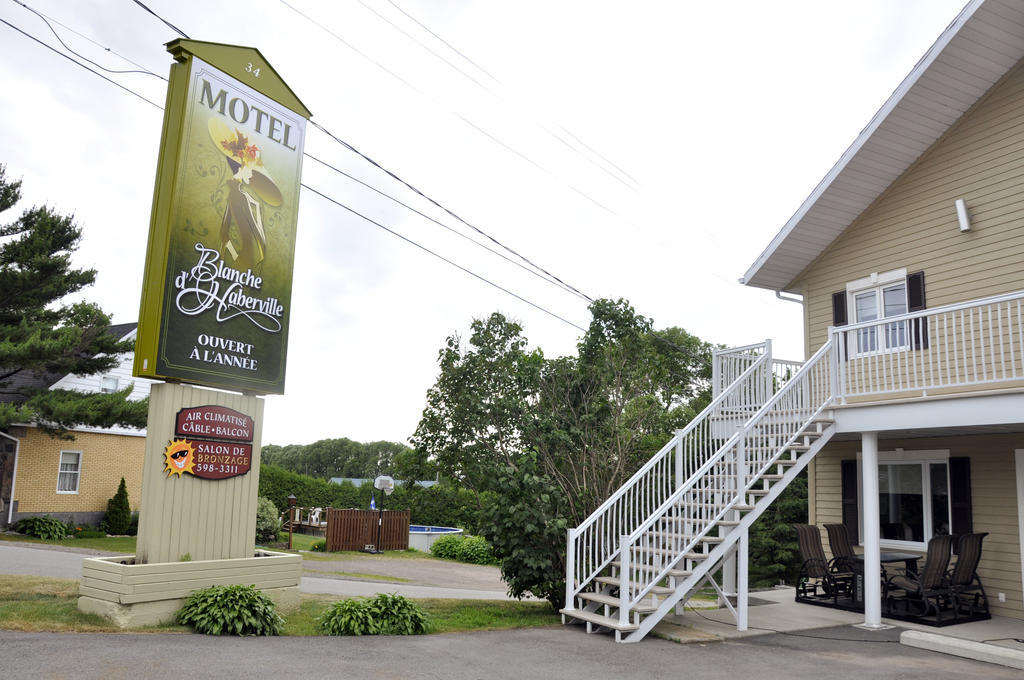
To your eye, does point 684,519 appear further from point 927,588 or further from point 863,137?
point 863,137

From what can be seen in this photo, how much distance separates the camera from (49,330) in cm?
1884

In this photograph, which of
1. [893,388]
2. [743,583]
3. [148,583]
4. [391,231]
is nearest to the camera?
[148,583]

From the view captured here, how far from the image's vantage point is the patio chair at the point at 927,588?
9.27 meters

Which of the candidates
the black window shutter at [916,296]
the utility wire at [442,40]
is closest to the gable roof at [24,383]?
the utility wire at [442,40]

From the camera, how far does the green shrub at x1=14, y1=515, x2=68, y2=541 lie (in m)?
19.6

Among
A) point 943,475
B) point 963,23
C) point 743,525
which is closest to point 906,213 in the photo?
point 963,23

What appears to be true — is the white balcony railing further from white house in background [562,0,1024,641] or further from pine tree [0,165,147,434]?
pine tree [0,165,147,434]

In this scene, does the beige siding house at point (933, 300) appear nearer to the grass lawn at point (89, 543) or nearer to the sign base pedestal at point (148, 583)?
the sign base pedestal at point (148, 583)

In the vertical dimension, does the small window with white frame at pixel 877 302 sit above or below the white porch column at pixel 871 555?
above

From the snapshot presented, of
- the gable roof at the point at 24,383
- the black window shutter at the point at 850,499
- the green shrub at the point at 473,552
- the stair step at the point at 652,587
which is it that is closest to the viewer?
the stair step at the point at 652,587

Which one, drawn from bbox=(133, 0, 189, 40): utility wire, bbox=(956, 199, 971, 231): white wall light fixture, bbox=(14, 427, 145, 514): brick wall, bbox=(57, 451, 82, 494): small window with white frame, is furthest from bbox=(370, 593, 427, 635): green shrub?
bbox=(57, 451, 82, 494): small window with white frame

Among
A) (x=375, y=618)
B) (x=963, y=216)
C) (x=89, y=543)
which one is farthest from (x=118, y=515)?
(x=963, y=216)

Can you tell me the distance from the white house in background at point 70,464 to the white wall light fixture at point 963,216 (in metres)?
20.8

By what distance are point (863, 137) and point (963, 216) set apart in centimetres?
185
